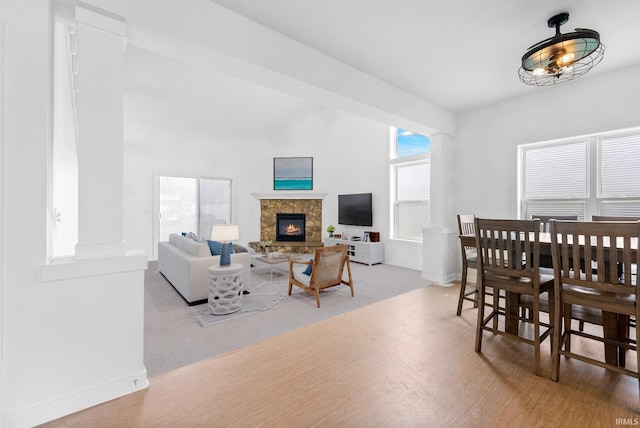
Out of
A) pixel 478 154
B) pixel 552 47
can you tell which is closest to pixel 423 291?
pixel 478 154

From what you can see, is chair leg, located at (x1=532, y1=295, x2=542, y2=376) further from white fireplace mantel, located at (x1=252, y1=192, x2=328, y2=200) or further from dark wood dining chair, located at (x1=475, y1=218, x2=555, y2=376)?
white fireplace mantel, located at (x1=252, y1=192, x2=328, y2=200)

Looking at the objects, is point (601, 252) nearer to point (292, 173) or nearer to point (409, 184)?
point (409, 184)

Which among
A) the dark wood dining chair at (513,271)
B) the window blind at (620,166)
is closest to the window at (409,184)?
the window blind at (620,166)

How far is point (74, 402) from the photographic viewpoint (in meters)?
1.63

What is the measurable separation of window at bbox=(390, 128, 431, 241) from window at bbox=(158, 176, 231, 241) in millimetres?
4289

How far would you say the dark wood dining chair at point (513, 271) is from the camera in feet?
6.61

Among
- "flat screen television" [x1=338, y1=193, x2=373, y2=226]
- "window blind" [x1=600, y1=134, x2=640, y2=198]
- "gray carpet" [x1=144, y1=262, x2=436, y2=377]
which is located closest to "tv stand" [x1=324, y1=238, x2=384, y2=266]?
"flat screen television" [x1=338, y1=193, x2=373, y2=226]

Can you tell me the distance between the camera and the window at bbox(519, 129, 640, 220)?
3.20 metres

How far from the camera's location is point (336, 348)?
238 cm

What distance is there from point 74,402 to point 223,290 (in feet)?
5.29

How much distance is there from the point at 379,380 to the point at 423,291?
91.8 inches

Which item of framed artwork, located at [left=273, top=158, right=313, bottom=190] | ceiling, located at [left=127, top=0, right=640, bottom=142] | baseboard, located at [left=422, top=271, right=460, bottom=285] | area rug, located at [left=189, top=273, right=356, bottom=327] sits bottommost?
area rug, located at [left=189, top=273, right=356, bottom=327]

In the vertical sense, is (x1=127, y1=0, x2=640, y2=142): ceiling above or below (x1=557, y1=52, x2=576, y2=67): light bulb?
above

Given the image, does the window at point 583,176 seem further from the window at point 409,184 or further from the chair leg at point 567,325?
the chair leg at point 567,325
